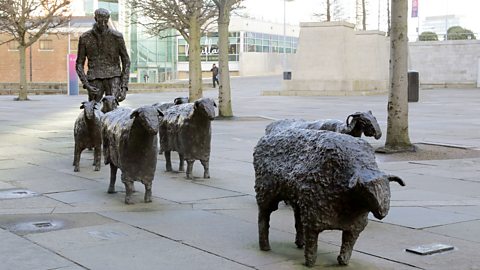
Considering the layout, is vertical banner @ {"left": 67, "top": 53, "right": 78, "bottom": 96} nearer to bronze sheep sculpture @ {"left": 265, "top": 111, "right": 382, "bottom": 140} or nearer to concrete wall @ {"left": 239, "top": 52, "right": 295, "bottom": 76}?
bronze sheep sculpture @ {"left": 265, "top": 111, "right": 382, "bottom": 140}

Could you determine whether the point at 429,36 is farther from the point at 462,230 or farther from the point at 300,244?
the point at 300,244

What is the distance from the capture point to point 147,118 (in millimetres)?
7434

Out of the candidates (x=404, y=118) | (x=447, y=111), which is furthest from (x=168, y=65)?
(x=404, y=118)

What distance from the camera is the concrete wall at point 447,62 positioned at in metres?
53.1

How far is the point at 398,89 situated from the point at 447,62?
1718 inches

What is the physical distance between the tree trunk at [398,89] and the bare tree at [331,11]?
45.1m

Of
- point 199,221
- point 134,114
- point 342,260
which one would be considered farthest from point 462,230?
point 134,114

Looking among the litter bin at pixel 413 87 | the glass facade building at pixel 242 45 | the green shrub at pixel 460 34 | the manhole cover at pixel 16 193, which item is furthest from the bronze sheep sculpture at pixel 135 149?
the glass facade building at pixel 242 45

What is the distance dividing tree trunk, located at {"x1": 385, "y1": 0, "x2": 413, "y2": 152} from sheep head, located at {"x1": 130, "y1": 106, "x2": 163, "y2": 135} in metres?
6.55

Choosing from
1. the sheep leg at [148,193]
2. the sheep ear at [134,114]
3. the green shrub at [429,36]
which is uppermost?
the green shrub at [429,36]

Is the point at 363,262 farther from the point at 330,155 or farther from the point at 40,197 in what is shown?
the point at 40,197

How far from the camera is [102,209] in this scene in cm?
746

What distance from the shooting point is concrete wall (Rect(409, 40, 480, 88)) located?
53125mm

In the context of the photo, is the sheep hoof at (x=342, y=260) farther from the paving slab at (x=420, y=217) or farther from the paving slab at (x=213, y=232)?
the paving slab at (x=420, y=217)
